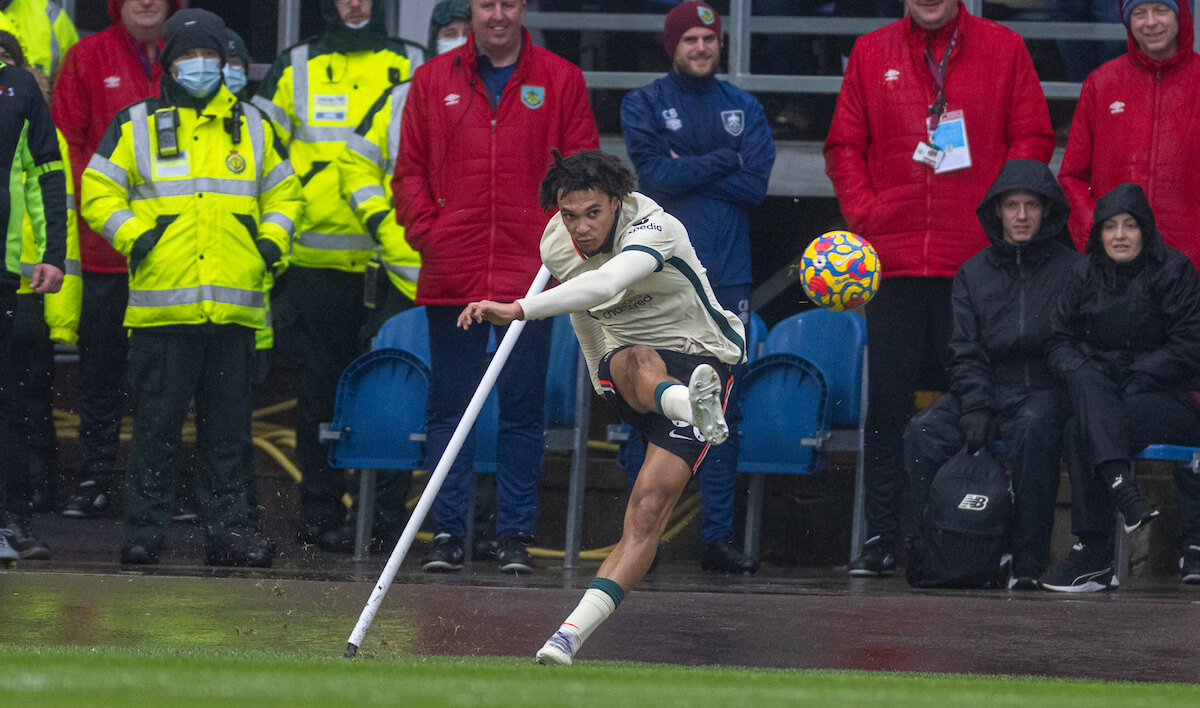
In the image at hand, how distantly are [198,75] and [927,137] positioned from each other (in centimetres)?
347

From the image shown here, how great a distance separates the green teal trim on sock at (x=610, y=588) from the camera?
5832 mm

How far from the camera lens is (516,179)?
27.8 feet

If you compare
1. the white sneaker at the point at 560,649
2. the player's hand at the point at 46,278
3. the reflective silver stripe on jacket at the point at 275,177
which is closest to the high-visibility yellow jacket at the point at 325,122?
the reflective silver stripe on jacket at the point at 275,177

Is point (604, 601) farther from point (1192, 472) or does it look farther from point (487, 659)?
point (1192, 472)

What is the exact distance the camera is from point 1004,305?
8.38 meters

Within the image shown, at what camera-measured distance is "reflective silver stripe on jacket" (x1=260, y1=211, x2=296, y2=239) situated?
27.9 feet

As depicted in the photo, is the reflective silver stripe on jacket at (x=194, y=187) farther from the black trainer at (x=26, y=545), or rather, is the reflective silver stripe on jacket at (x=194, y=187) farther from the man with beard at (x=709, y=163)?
the man with beard at (x=709, y=163)

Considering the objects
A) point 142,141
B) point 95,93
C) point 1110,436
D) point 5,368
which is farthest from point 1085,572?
point 95,93

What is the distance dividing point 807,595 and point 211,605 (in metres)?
2.48

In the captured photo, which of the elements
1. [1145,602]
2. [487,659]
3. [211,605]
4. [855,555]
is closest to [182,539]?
[211,605]

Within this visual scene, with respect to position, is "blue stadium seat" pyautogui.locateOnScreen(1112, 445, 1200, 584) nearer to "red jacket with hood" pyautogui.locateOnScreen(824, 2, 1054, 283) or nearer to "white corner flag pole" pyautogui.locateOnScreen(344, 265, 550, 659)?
"red jacket with hood" pyautogui.locateOnScreen(824, 2, 1054, 283)

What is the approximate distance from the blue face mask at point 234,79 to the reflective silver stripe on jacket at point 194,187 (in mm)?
670

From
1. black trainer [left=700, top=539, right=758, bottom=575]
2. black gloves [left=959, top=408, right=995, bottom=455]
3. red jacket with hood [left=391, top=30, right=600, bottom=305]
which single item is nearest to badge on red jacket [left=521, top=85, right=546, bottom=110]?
red jacket with hood [left=391, top=30, right=600, bottom=305]

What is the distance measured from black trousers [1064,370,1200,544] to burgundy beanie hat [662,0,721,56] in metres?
2.46
